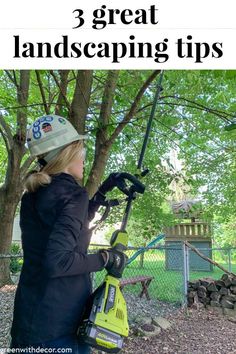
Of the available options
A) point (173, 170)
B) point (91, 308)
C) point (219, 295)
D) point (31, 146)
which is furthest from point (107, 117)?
point (219, 295)

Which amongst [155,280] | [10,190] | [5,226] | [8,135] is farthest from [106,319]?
[155,280]

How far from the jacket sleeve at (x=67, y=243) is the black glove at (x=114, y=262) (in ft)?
0.58

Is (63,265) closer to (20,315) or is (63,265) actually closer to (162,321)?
(20,315)

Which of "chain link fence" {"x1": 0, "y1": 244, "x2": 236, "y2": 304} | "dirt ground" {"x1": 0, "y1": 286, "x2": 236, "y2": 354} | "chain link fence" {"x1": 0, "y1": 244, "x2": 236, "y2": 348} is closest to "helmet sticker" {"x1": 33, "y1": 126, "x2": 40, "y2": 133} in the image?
"dirt ground" {"x1": 0, "y1": 286, "x2": 236, "y2": 354}

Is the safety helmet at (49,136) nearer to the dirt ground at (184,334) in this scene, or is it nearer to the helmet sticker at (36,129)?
the helmet sticker at (36,129)

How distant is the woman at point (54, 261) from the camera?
154cm

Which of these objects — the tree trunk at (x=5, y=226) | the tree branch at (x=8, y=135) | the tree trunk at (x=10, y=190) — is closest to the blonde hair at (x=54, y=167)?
the tree trunk at (x=10, y=190)

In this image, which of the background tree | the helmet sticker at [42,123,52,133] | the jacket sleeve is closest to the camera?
the jacket sleeve

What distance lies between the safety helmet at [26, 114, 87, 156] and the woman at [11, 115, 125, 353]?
97 mm

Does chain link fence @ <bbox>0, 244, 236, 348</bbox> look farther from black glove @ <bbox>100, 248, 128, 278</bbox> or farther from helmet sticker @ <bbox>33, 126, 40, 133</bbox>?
helmet sticker @ <bbox>33, 126, 40, 133</bbox>

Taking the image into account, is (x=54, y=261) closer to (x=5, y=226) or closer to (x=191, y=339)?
(x=191, y=339)

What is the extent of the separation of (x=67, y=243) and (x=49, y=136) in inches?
24.1

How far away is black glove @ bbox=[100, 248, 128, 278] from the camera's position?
1.79 meters

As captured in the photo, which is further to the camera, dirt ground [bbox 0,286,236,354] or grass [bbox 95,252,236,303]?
grass [bbox 95,252,236,303]
